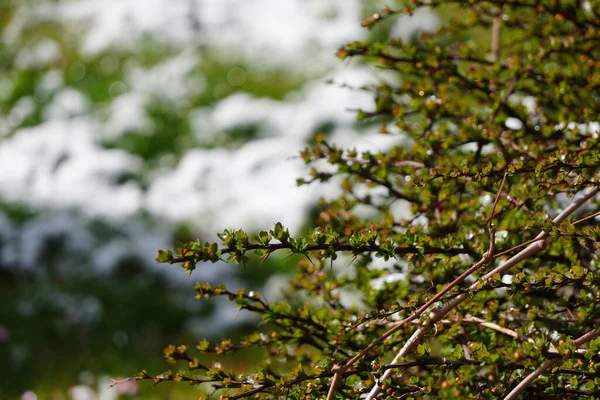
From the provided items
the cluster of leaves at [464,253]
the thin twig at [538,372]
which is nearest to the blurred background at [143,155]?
the cluster of leaves at [464,253]

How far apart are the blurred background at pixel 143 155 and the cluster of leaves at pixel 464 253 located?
1.84m

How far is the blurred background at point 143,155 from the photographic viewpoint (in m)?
4.02

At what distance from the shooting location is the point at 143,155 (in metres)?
5.26

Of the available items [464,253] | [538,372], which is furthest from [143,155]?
[538,372]

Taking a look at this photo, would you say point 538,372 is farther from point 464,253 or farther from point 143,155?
point 143,155

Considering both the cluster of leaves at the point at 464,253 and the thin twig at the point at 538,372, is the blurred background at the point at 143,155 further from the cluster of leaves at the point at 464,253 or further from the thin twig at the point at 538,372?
the thin twig at the point at 538,372

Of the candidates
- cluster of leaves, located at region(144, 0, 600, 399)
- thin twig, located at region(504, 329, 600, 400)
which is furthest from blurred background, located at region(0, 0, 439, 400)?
thin twig, located at region(504, 329, 600, 400)

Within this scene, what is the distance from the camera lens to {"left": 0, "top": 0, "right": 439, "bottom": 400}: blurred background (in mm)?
4016

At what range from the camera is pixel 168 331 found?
402 cm

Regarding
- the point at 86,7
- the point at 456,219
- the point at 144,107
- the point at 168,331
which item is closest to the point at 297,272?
the point at 456,219

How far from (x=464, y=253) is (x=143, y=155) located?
12.8 ft

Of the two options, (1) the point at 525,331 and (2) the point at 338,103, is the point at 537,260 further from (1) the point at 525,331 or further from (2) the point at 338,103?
(2) the point at 338,103

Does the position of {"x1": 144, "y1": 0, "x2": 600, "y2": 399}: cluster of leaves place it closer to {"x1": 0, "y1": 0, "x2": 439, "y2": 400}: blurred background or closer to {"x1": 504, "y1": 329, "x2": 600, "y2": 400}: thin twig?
{"x1": 504, "y1": 329, "x2": 600, "y2": 400}: thin twig

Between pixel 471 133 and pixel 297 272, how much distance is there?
0.70m
